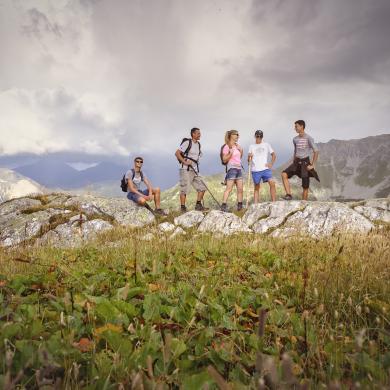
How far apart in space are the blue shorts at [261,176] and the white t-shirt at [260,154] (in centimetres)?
15

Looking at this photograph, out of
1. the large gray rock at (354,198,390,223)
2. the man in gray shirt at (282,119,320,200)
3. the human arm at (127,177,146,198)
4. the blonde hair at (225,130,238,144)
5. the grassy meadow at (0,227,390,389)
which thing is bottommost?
the large gray rock at (354,198,390,223)

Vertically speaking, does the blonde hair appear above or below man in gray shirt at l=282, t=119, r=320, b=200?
above

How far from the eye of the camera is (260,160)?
15742 millimetres

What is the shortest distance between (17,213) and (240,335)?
16.4 meters

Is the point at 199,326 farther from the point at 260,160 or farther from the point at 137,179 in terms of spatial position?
the point at 137,179

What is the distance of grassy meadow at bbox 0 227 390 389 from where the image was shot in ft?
6.38

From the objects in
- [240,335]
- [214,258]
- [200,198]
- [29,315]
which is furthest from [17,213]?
[240,335]

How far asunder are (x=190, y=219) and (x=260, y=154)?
456 cm

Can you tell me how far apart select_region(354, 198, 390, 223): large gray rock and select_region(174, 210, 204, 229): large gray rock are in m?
7.84

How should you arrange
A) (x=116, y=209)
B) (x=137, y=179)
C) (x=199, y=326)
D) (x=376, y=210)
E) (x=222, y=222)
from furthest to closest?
(x=116, y=209) < (x=137, y=179) < (x=376, y=210) < (x=222, y=222) < (x=199, y=326)

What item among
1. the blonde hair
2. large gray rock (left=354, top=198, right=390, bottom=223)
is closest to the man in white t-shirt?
the blonde hair

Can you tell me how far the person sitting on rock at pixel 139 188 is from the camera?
53.1ft

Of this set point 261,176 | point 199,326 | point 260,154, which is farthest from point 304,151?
point 199,326

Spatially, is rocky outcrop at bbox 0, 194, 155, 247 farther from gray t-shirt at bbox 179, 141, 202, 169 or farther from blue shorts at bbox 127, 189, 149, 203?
gray t-shirt at bbox 179, 141, 202, 169
